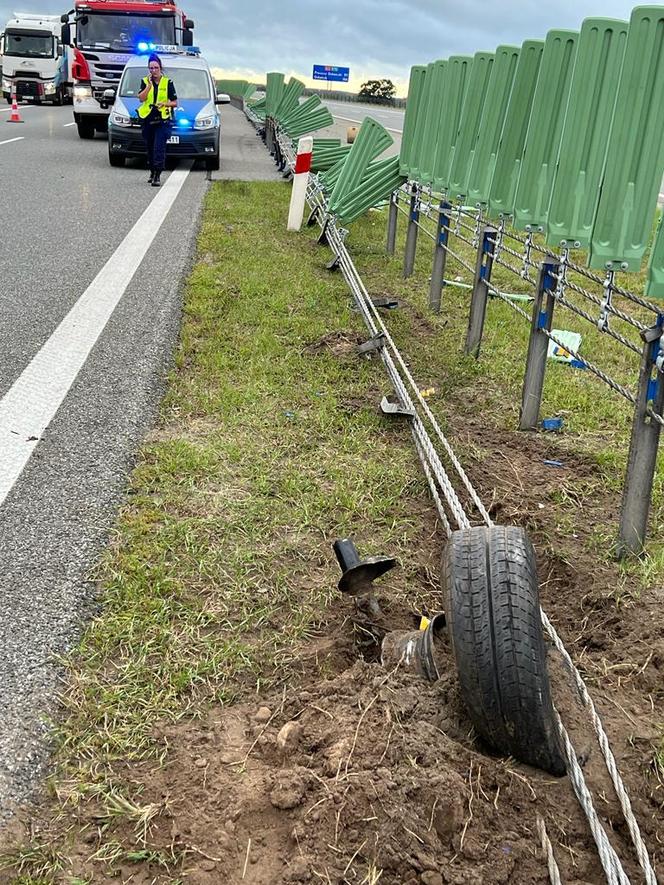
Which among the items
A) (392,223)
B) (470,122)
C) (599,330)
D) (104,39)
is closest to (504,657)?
(599,330)

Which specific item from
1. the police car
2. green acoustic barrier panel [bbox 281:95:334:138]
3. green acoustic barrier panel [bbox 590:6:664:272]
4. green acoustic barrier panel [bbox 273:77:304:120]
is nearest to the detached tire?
green acoustic barrier panel [bbox 590:6:664:272]

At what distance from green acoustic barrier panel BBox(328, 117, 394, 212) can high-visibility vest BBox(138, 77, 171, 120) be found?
5.77 m

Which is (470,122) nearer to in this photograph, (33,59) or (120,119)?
(120,119)

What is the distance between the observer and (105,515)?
3492 millimetres

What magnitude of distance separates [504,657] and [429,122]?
648 centimetres

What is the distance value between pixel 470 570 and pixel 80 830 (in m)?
1.21

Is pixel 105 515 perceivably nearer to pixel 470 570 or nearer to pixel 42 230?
pixel 470 570

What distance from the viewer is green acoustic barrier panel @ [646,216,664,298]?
316 cm

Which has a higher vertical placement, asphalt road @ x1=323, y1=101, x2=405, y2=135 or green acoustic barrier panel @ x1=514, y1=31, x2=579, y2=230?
asphalt road @ x1=323, y1=101, x2=405, y2=135

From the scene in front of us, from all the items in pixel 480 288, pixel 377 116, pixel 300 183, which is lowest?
pixel 480 288

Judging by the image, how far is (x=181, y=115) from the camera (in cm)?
1584

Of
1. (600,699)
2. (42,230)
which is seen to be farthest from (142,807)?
(42,230)

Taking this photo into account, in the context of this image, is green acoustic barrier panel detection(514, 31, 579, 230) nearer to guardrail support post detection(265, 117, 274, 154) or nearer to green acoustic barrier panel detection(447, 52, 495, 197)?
green acoustic barrier panel detection(447, 52, 495, 197)

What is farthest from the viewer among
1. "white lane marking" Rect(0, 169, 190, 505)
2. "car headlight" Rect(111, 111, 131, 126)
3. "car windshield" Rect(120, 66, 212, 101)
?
"car windshield" Rect(120, 66, 212, 101)
